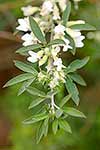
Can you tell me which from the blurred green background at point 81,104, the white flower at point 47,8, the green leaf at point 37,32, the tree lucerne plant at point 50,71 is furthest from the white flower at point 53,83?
the blurred green background at point 81,104

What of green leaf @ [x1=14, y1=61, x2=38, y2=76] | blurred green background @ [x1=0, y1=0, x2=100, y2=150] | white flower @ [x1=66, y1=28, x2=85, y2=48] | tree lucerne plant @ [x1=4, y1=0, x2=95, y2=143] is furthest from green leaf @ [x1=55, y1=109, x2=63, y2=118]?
blurred green background @ [x1=0, y1=0, x2=100, y2=150]

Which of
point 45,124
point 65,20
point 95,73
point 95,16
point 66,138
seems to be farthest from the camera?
point 95,73

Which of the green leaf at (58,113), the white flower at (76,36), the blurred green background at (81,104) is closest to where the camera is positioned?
the green leaf at (58,113)

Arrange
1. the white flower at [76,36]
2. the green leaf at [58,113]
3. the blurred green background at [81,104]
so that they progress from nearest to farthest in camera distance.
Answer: the green leaf at [58,113], the white flower at [76,36], the blurred green background at [81,104]

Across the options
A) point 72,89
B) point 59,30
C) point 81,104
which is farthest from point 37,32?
point 81,104

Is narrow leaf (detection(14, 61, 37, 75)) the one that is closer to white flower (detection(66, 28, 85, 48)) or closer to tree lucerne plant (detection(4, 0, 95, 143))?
tree lucerne plant (detection(4, 0, 95, 143))

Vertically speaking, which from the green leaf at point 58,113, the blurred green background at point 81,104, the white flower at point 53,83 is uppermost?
the white flower at point 53,83

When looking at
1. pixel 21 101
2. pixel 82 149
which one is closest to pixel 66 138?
pixel 82 149

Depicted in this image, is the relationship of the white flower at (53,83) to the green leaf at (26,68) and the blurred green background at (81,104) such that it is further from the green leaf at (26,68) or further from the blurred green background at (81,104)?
the blurred green background at (81,104)

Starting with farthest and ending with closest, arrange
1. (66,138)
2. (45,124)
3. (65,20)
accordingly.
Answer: (66,138), (65,20), (45,124)

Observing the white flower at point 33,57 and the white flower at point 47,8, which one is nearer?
the white flower at point 33,57

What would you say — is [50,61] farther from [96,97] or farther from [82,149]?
[96,97]
